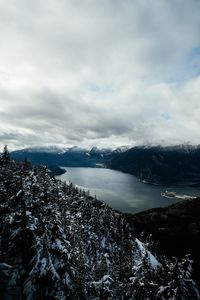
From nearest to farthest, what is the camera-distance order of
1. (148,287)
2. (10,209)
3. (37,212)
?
(148,287)
(10,209)
(37,212)

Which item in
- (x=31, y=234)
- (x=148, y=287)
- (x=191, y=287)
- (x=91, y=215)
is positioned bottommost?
(x=91, y=215)

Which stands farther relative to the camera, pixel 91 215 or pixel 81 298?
pixel 91 215

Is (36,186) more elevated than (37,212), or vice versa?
(36,186)

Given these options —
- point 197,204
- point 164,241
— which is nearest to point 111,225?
point 164,241

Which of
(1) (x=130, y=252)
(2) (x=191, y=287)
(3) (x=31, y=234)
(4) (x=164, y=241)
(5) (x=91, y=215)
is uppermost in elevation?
(3) (x=31, y=234)

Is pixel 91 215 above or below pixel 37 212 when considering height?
below

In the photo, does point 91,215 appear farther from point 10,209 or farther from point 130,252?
point 10,209

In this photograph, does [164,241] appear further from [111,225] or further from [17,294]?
[17,294]

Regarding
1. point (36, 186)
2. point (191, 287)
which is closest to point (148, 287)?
point (191, 287)

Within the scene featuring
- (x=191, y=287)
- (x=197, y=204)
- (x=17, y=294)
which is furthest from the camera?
(x=197, y=204)
